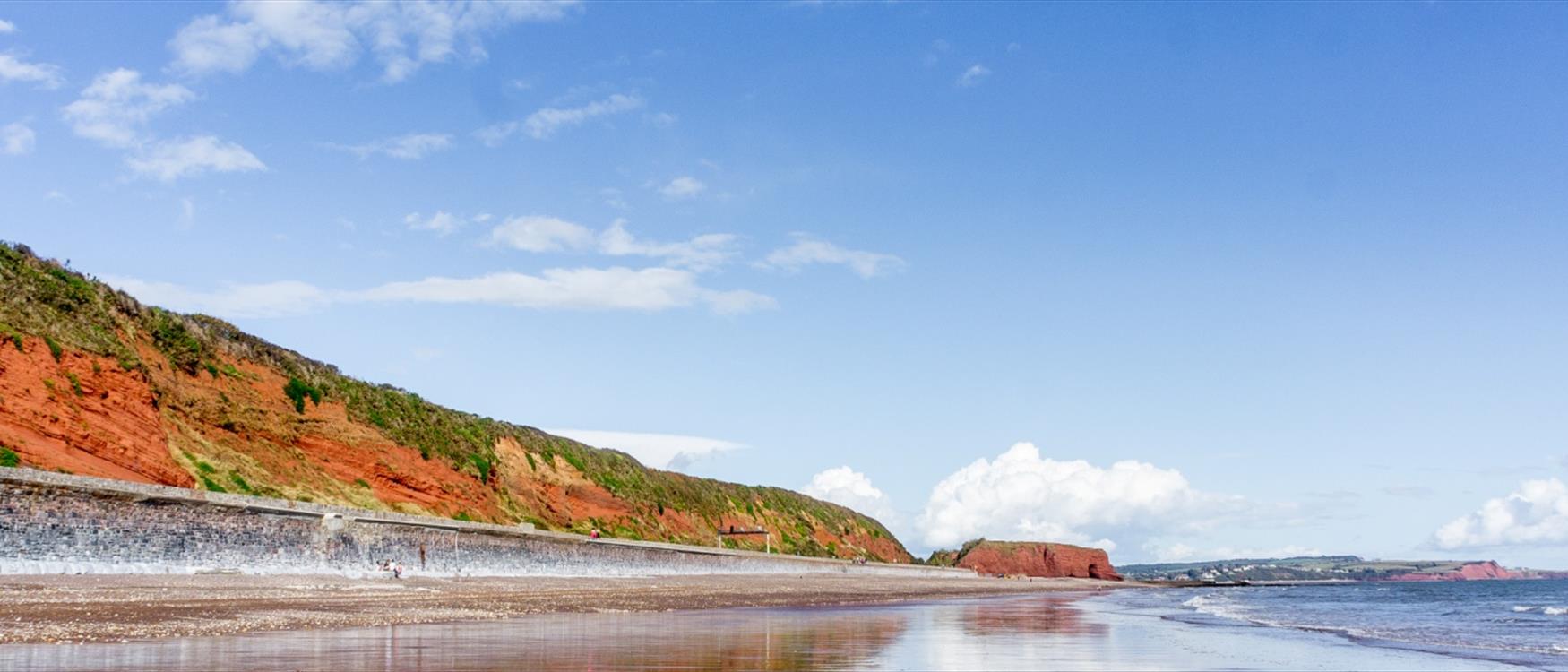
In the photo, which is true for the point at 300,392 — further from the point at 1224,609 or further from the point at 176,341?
the point at 1224,609

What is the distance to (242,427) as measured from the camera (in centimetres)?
4112

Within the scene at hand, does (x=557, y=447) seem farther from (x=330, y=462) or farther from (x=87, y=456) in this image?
(x=87, y=456)

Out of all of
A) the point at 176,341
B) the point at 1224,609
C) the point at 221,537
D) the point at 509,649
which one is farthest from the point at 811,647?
the point at 1224,609

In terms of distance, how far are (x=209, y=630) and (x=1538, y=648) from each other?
26.2m

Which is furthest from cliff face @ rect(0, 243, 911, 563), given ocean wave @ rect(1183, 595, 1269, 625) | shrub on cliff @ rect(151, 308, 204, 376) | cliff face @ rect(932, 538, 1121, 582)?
cliff face @ rect(932, 538, 1121, 582)

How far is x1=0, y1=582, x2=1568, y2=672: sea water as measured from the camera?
1361cm

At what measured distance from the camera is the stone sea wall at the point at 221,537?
72.8 ft

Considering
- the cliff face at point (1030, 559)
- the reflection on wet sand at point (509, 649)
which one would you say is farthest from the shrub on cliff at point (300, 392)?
the cliff face at point (1030, 559)

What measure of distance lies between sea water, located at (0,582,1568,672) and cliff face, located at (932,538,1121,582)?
12081cm

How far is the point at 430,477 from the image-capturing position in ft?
163

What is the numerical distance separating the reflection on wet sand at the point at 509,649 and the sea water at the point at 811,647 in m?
0.03

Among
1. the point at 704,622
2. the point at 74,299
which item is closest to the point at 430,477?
the point at 74,299

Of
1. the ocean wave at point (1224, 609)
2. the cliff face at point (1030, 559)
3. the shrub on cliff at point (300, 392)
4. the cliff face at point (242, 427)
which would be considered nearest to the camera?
the cliff face at point (242, 427)

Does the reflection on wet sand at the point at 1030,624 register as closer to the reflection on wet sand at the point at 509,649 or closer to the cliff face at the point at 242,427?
the reflection on wet sand at the point at 509,649
